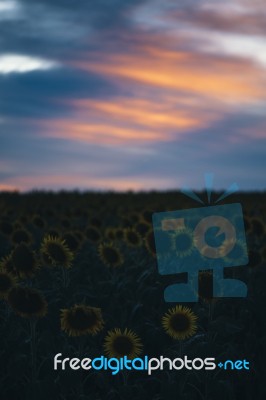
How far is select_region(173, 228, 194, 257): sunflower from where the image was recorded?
27.9ft

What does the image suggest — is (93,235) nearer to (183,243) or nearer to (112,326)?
(183,243)

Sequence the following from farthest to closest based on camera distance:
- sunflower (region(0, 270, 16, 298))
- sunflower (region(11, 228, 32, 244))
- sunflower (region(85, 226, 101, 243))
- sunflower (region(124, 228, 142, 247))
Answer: sunflower (region(85, 226, 101, 243)), sunflower (region(124, 228, 142, 247)), sunflower (region(11, 228, 32, 244)), sunflower (region(0, 270, 16, 298))

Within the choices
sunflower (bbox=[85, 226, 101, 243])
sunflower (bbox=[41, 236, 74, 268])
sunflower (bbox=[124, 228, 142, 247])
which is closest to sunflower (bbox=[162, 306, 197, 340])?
sunflower (bbox=[41, 236, 74, 268])

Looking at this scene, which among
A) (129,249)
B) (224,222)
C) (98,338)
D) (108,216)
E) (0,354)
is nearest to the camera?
(0,354)

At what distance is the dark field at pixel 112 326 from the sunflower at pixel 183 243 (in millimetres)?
383

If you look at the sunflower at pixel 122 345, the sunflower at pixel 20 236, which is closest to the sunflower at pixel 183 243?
the sunflower at pixel 20 236

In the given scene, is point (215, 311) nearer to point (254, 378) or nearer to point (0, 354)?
point (254, 378)

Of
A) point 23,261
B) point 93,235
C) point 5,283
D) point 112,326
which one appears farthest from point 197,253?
point 5,283

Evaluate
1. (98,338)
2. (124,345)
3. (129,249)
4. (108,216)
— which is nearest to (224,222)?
(129,249)

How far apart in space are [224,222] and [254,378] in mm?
3877

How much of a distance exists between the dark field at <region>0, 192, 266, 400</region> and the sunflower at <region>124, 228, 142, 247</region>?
0.02 m

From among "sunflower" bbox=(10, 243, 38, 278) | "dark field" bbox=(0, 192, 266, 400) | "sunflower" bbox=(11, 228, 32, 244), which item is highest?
"sunflower" bbox=(11, 228, 32, 244)

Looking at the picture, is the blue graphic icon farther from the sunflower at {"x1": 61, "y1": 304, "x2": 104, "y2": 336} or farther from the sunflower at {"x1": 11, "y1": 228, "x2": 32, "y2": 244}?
the sunflower at {"x1": 61, "y1": 304, "x2": 104, "y2": 336}

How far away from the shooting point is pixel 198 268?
800cm
